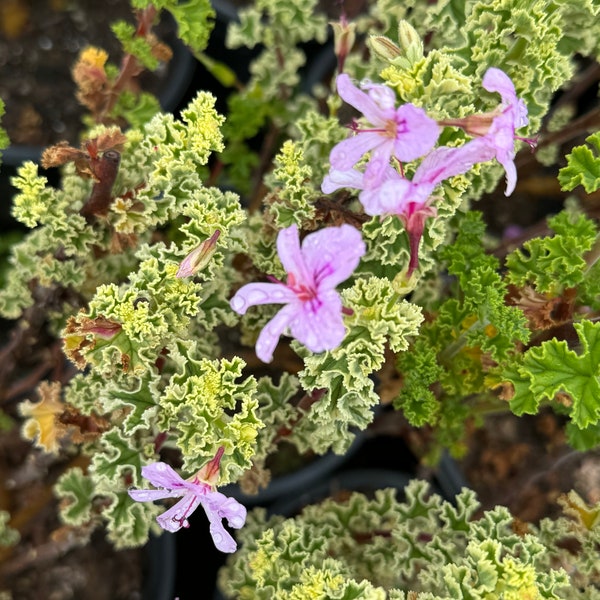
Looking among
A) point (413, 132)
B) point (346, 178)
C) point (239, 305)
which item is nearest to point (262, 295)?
point (239, 305)

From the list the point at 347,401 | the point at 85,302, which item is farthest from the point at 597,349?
the point at 85,302

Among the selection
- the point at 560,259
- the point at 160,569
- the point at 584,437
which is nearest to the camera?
the point at 560,259

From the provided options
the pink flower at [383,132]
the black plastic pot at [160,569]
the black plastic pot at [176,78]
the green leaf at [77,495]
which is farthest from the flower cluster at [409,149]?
the black plastic pot at [176,78]

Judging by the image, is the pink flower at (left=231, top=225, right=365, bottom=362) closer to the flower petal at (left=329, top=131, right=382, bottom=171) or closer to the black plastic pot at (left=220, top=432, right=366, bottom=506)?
the flower petal at (left=329, top=131, right=382, bottom=171)

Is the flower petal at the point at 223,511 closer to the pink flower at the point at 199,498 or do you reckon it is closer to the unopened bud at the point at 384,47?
the pink flower at the point at 199,498

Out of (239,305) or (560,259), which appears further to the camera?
(560,259)

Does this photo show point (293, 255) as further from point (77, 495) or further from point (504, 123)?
point (77, 495)

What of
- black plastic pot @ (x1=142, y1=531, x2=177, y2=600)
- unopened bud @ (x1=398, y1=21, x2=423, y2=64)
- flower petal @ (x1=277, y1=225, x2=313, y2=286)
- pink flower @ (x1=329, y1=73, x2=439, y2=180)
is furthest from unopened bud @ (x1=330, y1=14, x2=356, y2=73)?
black plastic pot @ (x1=142, y1=531, x2=177, y2=600)

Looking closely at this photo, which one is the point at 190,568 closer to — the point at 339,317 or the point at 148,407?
the point at 148,407
